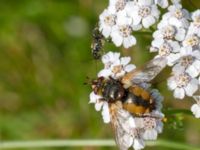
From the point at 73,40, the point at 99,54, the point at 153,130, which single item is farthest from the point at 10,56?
the point at 153,130

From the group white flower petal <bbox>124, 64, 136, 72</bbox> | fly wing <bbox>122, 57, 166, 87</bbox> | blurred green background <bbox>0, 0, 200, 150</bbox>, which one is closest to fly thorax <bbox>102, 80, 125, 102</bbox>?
fly wing <bbox>122, 57, 166, 87</bbox>

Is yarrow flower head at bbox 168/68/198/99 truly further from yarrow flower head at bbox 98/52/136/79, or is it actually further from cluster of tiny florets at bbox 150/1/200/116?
yarrow flower head at bbox 98/52/136/79

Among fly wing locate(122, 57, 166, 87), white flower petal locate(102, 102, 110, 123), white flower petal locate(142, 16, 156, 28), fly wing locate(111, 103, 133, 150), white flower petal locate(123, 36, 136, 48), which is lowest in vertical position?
fly wing locate(111, 103, 133, 150)

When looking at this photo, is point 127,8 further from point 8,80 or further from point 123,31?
point 8,80

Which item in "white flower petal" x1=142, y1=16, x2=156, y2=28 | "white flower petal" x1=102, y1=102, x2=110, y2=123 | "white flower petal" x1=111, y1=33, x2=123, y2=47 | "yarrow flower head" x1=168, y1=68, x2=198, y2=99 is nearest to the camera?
"yarrow flower head" x1=168, y1=68, x2=198, y2=99

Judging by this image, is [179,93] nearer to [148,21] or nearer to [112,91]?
[112,91]

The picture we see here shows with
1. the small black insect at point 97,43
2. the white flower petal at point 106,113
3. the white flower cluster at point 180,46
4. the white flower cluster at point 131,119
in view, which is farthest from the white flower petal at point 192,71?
the small black insect at point 97,43

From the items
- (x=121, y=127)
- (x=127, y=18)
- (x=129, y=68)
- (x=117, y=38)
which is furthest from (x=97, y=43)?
(x=121, y=127)
